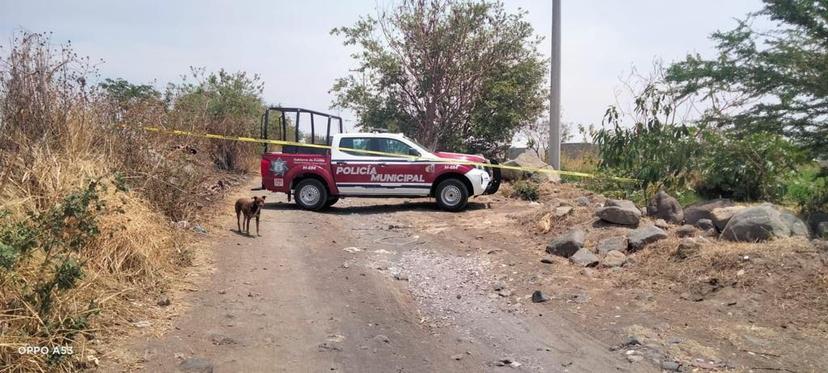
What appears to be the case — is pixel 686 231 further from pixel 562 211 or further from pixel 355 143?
pixel 355 143

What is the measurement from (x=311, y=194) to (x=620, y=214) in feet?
22.0

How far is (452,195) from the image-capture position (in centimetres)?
1345

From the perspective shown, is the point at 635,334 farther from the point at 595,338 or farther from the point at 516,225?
the point at 516,225

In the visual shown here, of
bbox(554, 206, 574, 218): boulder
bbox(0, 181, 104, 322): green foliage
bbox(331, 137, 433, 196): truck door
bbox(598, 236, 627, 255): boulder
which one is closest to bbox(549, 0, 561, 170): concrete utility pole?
bbox(331, 137, 433, 196): truck door

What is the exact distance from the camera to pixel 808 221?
825 cm

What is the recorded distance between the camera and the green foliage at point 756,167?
9.74 metres

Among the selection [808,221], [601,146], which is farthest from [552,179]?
[808,221]

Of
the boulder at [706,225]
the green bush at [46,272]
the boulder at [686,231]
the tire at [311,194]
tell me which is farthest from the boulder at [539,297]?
the tire at [311,194]

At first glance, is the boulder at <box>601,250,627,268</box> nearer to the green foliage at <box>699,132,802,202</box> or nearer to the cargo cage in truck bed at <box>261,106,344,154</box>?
the green foliage at <box>699,132,802,202</box>

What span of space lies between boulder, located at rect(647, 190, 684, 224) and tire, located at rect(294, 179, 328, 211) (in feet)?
21.7

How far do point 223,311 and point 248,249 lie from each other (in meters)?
2.83

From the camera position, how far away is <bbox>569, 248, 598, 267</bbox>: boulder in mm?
7918

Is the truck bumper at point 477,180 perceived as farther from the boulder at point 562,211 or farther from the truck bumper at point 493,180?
the boulder at point 562,211

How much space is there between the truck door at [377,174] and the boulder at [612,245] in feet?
18.4
